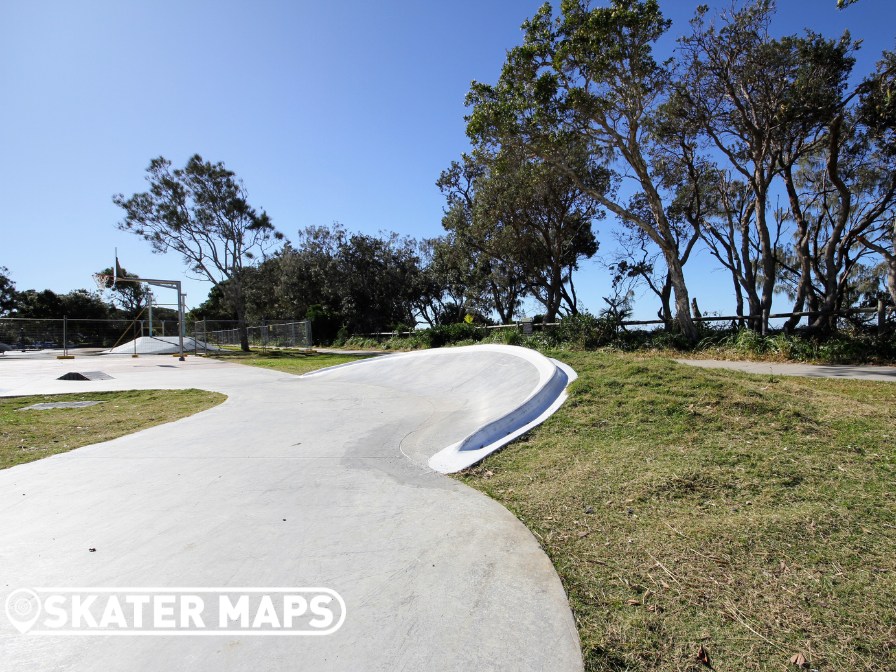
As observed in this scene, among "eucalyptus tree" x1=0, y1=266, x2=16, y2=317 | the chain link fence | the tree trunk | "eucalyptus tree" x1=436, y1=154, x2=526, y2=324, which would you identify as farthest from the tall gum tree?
"eucalyptus tree" x1=0, y1=266, x2=16, y2=317

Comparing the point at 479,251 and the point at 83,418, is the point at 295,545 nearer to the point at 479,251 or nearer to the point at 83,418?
the point at 83,418

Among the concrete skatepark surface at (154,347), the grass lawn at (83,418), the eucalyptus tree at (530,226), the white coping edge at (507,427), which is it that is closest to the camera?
Answer: the white coping edge at (507,427)

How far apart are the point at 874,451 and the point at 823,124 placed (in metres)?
14.4

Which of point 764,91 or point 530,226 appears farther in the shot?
point 530,226

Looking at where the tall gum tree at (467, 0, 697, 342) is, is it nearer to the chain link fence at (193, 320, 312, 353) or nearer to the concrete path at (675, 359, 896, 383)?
the concrete path at (675, 359, 896, 383)

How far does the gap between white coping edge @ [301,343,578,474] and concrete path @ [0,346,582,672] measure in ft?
0.87

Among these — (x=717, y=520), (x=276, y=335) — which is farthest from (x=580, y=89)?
(x=276, y=335)

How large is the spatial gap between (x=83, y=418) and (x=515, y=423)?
652 centimetres

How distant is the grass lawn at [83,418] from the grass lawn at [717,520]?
4.84 m

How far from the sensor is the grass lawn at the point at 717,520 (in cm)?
197

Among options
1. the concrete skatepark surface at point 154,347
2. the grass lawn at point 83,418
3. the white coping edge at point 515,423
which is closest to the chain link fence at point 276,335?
the concrete skatepark surface at point 154,347

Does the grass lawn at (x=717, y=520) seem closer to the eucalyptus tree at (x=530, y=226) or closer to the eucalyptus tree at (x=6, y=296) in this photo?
the eucalyptus tree at (x=530, y=226)

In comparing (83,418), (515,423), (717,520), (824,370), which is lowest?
(83,418)

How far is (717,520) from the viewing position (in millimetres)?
2971
